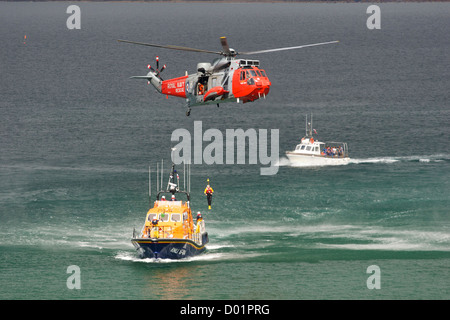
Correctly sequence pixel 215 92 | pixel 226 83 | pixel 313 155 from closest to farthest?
pixel 215 92 → pixel 226 83 → pixel 313 155

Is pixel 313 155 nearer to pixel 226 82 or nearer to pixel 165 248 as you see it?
pixel 165 248

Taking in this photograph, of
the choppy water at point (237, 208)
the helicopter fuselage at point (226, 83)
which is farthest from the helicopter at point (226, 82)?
the choppy water at point (237, 208)

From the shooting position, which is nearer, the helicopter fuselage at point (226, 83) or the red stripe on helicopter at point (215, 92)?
the helicopter fuselage at point (226, 83)

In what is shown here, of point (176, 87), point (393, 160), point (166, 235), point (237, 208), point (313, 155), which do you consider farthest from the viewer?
point (393, 160)

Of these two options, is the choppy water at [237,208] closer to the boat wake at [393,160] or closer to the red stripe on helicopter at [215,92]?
the boat wake at [393,160]

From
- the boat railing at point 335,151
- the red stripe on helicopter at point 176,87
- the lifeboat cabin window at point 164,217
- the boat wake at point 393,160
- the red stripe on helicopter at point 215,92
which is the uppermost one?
the red stripe on helicopter at point 176,87

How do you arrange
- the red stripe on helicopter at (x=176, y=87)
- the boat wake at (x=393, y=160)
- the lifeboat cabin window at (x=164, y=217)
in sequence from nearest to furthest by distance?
the red stripe on helicopter at (x=176, y=87)
the lifeboat cabin window at (x=164, y=217)
the boat wake at (x=393, y=160)

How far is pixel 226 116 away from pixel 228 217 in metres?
71.3

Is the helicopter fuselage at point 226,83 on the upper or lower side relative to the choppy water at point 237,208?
upper

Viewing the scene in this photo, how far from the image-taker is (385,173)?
134 m

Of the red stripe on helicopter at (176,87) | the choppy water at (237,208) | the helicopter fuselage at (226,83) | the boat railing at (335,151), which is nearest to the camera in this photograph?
the helicopter fuselage at (226,83)

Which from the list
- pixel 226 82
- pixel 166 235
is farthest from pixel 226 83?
pixel 166 235

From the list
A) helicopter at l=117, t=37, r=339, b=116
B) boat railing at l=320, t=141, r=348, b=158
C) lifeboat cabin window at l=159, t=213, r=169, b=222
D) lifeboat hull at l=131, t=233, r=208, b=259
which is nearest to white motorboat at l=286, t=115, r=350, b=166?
boat railing at l=320, t=141, r=348, b=158
